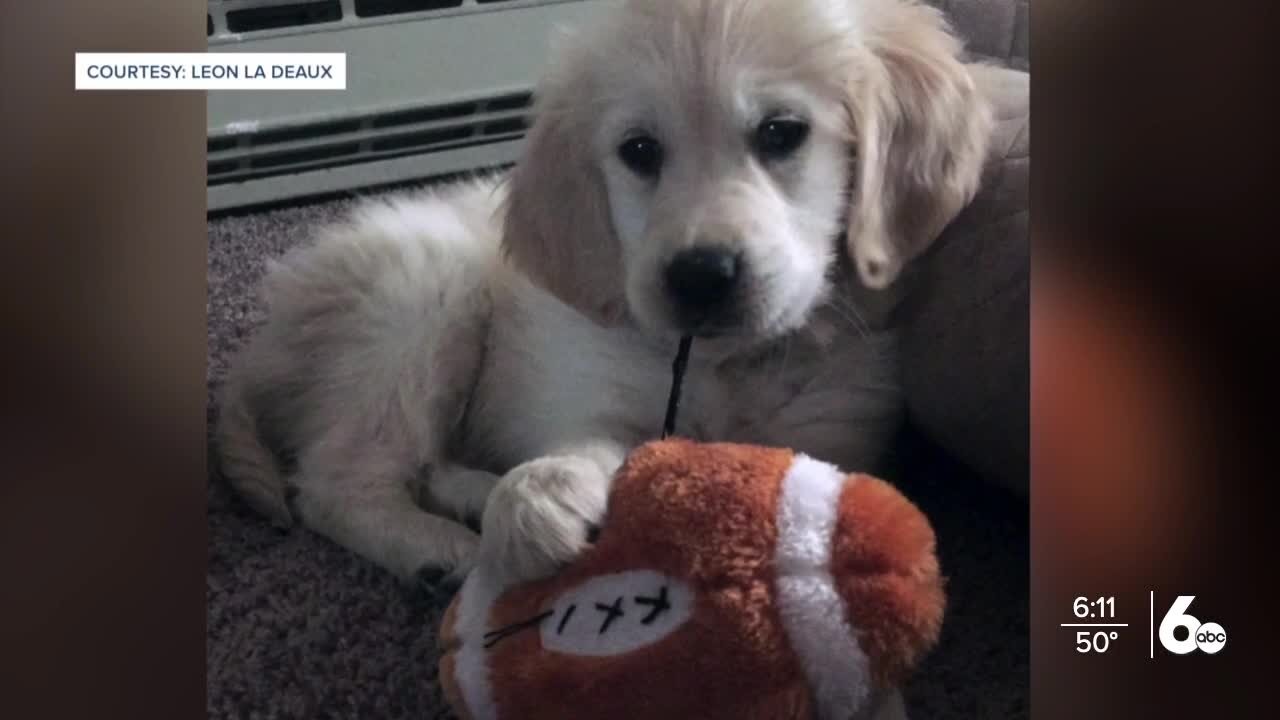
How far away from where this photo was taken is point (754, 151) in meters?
1.00

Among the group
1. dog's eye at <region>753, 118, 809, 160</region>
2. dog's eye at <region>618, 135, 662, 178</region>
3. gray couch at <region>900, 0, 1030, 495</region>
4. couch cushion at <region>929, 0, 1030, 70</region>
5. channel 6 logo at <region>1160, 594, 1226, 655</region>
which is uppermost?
couch cushion at <region>929, 0, 1030, 70</region>

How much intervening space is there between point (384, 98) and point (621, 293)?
0.27 meters

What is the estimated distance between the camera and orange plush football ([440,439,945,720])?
0.73 metres

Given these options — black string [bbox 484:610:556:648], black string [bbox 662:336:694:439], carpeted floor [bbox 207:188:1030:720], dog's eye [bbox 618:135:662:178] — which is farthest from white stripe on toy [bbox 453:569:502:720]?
dog's eye [bbox 618:135:662:178]

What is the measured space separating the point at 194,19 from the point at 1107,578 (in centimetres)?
65

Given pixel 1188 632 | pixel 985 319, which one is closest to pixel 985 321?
pixel 985 319

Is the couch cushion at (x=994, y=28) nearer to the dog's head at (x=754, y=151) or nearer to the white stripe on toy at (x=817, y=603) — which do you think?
the dog's head at (x=754, y=151)

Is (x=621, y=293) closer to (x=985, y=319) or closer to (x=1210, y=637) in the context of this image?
(x=985, y=319)

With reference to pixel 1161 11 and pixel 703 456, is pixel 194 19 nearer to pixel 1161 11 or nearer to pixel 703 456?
pixel 703 456

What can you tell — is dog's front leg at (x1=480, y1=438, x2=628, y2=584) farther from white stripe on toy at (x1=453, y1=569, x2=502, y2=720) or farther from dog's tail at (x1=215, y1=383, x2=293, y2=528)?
dog's tail at (x1=215, y1=383, x2=293, y2=528)

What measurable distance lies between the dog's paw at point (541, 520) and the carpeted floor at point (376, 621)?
0.16 m

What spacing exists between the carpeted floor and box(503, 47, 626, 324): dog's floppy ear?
277 mm

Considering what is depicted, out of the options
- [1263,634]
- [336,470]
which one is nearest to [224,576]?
[336,470]

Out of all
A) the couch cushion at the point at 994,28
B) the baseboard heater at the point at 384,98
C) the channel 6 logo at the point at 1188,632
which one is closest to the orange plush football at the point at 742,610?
the channel 6 logo at the point at 1188,632
